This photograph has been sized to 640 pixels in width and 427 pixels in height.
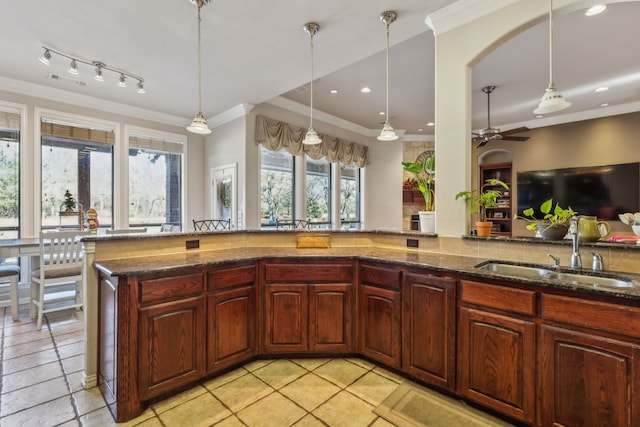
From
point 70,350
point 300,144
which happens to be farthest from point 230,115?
A: point 70,350

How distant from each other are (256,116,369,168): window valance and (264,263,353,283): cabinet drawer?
3097 millimetres

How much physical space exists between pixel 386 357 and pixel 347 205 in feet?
15.8

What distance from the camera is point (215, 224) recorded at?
222 inches

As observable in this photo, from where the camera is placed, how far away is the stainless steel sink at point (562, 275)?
5.36 feet

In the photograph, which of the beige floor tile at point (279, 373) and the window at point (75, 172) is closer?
the beige floor tile at point (279, 373)

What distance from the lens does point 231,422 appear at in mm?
1795

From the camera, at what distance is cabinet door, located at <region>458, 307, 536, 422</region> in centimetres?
165

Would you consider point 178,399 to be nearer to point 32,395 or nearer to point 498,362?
point 32,395

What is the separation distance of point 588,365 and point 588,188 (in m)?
5.59

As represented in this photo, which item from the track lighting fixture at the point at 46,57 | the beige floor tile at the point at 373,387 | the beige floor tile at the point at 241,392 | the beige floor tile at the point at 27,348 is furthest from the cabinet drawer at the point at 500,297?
the track lighting fixture at the point at 46,57

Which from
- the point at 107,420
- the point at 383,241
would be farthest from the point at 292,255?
the point at 107,420

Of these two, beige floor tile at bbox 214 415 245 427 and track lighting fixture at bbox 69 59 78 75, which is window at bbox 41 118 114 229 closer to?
track lighting fixture at bbox 69 59 78 75

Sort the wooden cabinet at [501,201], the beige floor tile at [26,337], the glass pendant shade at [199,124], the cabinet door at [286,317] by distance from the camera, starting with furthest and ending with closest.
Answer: the wooden cabinet at [501,201]
the beige floor tile at [26,337]
the glass pendant shade at [199,124]
the cabinet door at [286,317]

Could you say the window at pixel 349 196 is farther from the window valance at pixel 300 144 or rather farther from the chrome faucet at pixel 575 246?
the chrome faucet at pixel 575 246
